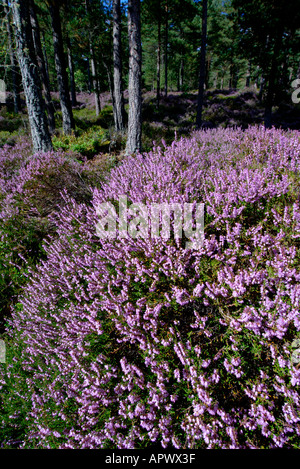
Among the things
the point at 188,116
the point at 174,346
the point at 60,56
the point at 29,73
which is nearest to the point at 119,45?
the point at 60,56

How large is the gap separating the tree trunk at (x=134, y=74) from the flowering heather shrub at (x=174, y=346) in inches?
196

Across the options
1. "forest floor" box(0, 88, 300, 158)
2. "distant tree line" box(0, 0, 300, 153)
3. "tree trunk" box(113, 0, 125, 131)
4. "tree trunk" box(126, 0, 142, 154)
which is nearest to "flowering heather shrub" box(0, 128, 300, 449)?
"tree trunk" box(126, 0, 142, 154)

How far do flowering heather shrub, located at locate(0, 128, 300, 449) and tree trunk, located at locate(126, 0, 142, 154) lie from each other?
16.4 feet

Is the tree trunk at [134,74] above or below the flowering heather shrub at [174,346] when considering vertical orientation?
above

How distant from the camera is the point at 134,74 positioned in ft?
21.4

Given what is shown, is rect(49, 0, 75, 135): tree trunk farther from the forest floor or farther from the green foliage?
the green foliage

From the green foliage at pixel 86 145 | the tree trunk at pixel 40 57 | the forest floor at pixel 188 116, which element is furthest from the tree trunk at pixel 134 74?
the forest floor at pixel 188 116

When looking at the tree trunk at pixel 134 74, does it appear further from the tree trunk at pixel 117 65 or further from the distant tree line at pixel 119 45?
the tree trunk at pixel 117 65

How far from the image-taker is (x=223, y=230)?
2.25 meters

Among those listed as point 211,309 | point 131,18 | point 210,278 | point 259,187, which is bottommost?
point 211,309

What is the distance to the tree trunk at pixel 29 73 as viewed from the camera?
20.3 ft
